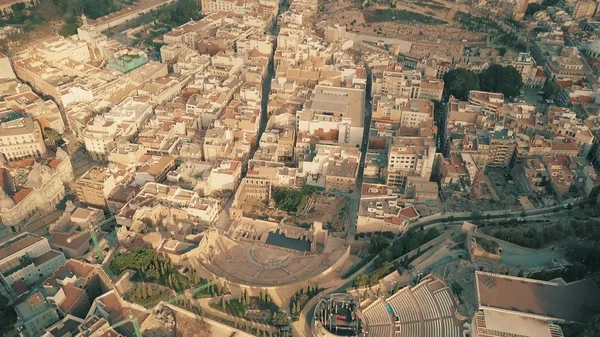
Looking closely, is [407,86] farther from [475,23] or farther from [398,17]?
[475,23]

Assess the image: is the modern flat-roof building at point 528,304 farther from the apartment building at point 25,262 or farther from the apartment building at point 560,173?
the apartment building at point 25,262

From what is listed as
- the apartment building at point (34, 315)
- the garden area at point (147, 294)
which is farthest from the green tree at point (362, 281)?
the apartment building at point (34, 315)

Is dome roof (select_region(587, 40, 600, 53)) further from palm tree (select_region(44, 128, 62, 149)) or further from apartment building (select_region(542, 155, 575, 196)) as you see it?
palm tree (select_region(44, 128, 62, 149))

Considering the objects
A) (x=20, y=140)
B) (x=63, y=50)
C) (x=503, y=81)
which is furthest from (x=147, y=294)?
(x=503, y=81)

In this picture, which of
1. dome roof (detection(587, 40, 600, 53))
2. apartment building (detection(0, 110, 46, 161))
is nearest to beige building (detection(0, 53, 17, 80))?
apartment building (detection(0, 110, 46, 161))

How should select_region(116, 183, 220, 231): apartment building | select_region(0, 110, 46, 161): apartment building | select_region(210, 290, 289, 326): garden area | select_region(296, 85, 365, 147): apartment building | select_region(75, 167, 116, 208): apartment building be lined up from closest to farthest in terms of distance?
select_region(210, 290, 289, 326): garden area < select_region(116, 183, 220, 231): apartment building < select_region(75, 167, 116, 208): apartment building < select_region(0, 110, 46, 161): apartment building < select_region(296, 85, 365, 147): apartment building

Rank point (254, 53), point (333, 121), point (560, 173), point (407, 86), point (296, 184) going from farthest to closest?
point (254, 53)
point (407, 86)
point (333, 121)
point (296, 184)
point (560, 173)
